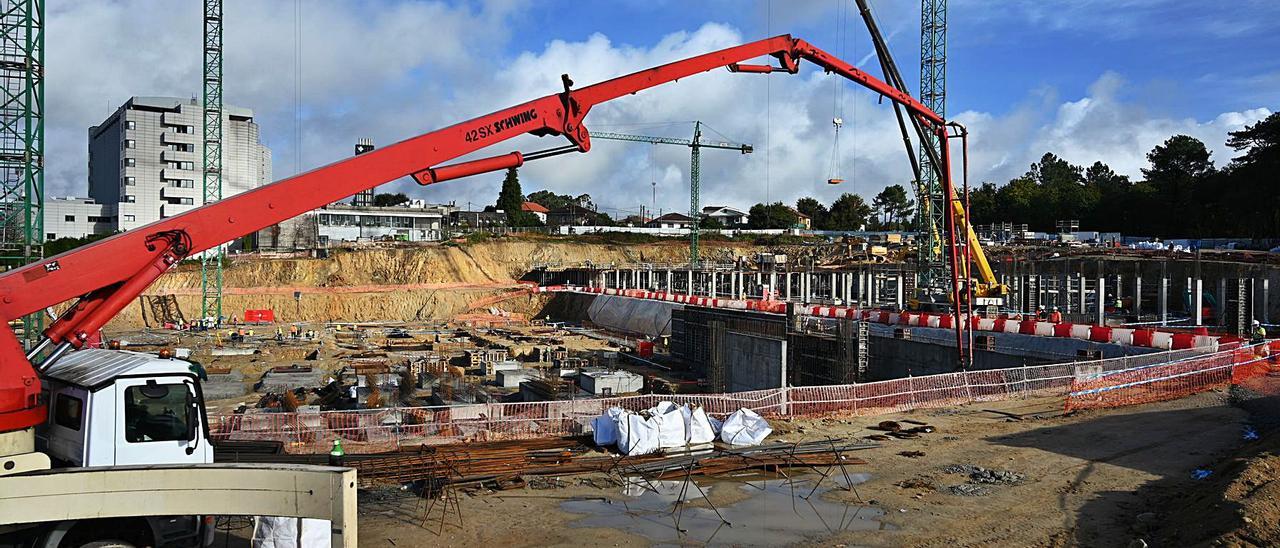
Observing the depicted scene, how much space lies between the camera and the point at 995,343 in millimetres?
28312

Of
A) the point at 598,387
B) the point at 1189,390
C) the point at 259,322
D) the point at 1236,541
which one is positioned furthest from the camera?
the point at 259,322

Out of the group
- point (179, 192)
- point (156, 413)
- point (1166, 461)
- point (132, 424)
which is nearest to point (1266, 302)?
point (1166, 461)

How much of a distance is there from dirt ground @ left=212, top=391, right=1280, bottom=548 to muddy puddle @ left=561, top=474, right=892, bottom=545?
0.08 metres

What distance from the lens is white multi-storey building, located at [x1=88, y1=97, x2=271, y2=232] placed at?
75.8 meters

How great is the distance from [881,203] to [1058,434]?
113 m

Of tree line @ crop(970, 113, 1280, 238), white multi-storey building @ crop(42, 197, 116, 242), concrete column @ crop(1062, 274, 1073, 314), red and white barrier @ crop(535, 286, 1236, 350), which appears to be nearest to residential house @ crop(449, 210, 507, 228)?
white multi-storey building @ crop(42, 197, 116, 242)

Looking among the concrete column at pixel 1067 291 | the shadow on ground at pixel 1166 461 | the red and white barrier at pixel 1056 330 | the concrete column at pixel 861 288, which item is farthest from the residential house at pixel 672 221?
the shadow on ground at pixel 1166 461

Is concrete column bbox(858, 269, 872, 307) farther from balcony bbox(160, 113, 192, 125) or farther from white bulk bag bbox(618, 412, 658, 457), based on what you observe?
balcony bbox(160, 113, 192, 125)

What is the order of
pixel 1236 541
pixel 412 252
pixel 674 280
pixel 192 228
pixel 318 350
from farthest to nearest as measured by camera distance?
pixel 674 280, pixel 412 252, pixel 318 350, pixel 192 228, pixel 1236 541

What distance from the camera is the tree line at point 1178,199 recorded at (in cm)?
5856

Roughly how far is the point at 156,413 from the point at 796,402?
13.3 metres

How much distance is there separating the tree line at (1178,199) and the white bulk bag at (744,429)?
54665 millimetres

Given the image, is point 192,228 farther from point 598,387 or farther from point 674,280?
point 674,280

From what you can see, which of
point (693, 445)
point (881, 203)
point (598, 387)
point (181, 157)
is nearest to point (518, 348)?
point (598, 387)
